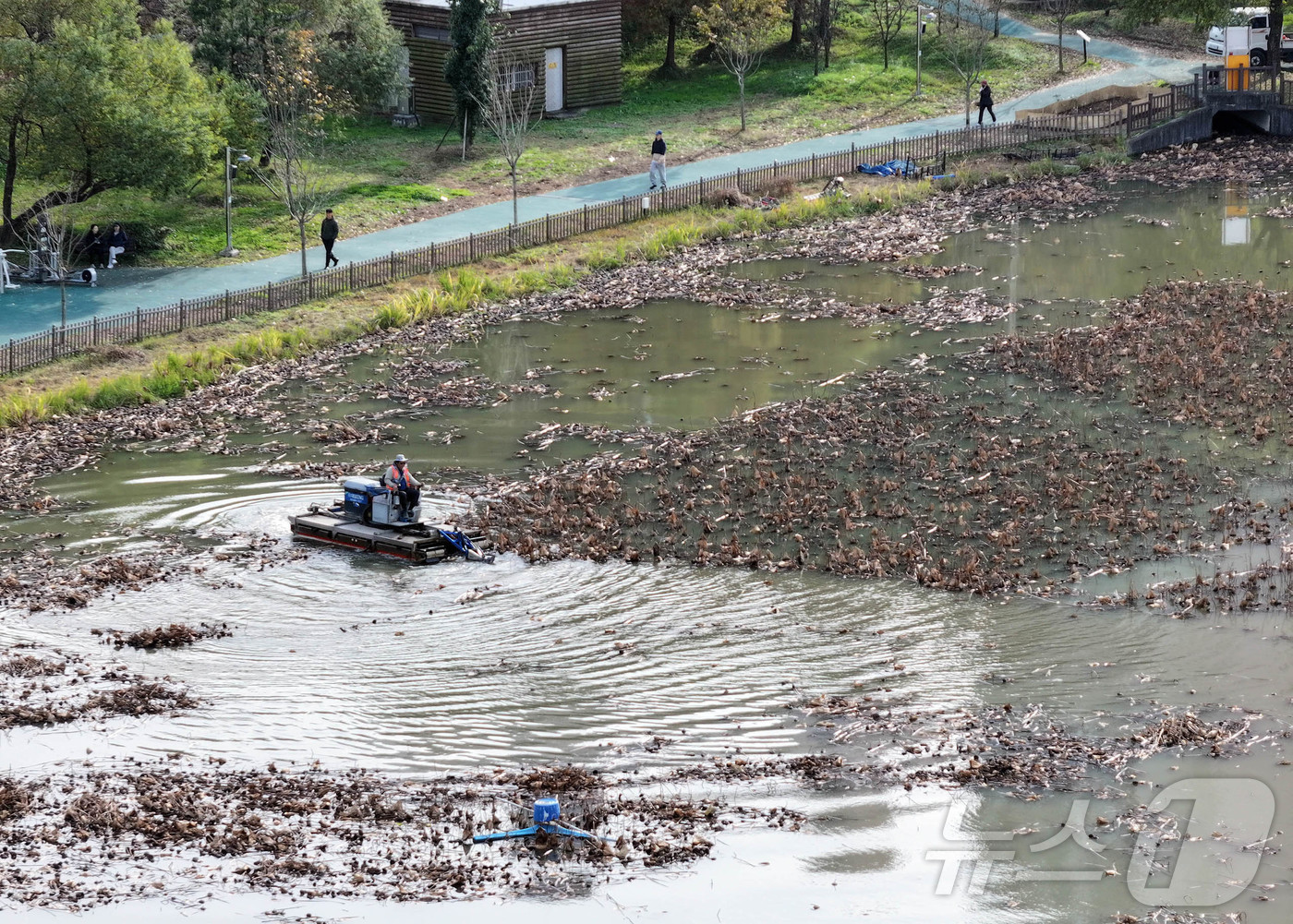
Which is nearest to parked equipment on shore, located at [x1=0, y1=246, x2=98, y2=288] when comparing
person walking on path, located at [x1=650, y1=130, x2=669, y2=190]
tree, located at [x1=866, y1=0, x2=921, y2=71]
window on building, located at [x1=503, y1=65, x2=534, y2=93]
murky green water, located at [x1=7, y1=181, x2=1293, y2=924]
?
murky green water, located at [x1=7, y1=181, x2=1293, y2=924]

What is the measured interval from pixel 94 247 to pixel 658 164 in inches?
614

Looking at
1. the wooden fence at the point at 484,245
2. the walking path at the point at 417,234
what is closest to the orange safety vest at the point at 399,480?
the wooden fence at the point at 484,245

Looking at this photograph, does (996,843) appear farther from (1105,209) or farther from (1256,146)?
(1256,146)

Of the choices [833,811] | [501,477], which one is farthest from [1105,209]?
[833,811]

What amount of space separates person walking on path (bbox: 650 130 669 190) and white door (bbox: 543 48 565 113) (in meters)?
9.95

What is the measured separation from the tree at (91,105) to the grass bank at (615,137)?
6.70 ft

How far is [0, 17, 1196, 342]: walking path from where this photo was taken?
112 feet

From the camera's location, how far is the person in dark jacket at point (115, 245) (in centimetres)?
3750

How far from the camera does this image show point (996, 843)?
1426 centimetres

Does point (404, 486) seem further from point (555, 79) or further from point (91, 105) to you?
point (555, 79)

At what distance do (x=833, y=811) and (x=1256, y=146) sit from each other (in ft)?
134

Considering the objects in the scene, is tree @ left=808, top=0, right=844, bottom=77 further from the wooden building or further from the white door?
the white door

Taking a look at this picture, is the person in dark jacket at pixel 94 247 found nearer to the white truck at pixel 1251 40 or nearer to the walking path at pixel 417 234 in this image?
the walking path at pixel 417 234

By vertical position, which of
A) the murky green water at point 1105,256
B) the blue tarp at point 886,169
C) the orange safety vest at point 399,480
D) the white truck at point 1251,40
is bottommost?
the orange safety vest at point 399,480
